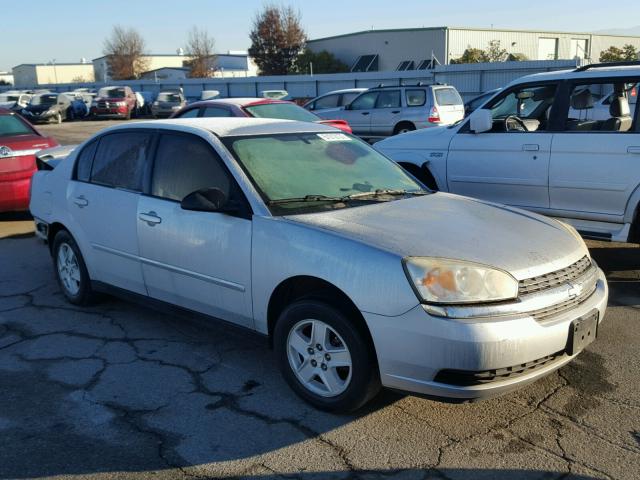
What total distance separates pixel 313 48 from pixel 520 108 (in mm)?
64402

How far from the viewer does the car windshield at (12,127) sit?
9.38 m

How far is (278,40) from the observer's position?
68.1m

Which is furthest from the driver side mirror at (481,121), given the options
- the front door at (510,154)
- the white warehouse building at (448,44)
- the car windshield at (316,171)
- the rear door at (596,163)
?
the white warehouse building at (448,44)

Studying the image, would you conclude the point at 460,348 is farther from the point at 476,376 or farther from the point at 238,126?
the point at 238,126

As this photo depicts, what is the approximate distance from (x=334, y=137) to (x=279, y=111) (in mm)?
6290

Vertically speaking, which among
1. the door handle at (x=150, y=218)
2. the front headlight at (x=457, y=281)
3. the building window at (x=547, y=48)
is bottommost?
the front headlight at (x=457, y=281)

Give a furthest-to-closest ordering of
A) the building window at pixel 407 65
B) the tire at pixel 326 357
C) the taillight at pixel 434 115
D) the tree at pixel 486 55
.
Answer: the building window at pixel 407 65, the tree at pixel 486 55, the taillight at pixel 434 115, the tire at pixel 326 357

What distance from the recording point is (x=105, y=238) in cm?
500

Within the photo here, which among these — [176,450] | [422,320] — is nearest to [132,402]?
[176,450]

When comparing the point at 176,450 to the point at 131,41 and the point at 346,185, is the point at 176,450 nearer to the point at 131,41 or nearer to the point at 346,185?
the point at 346,185

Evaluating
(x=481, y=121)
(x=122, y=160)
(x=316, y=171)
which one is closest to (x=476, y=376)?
(x=316, y=171)

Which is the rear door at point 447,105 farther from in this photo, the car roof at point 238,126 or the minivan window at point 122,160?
the minivan window at point 122,160

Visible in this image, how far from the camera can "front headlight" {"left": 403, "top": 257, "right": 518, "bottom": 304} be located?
320 cm

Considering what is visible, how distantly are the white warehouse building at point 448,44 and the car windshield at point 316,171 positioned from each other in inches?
2051
